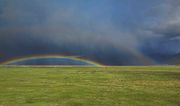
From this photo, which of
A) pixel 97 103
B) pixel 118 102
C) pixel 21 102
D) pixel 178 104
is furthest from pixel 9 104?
pixel 178 104

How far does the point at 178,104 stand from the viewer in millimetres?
31984

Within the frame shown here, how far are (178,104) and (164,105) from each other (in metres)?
1.87

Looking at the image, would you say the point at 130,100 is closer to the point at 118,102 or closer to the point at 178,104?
the point at 118,102

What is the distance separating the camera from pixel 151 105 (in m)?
31.5

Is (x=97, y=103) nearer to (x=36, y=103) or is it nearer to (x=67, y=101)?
(x=67, y=101)

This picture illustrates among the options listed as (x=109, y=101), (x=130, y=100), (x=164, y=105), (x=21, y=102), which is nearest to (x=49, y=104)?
(x=21, y=102)

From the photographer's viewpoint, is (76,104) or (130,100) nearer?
(76,104)

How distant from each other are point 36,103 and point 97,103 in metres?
7.33

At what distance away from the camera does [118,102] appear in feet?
→ 110

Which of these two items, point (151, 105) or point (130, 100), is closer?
point (151, 105)

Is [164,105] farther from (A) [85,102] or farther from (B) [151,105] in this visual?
(A) [85,102]

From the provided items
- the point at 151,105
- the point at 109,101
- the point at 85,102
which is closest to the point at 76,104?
the point at 85,102

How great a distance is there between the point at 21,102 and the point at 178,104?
747 inches

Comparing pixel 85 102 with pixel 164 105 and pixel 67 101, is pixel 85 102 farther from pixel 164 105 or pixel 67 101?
pixel 164 105
